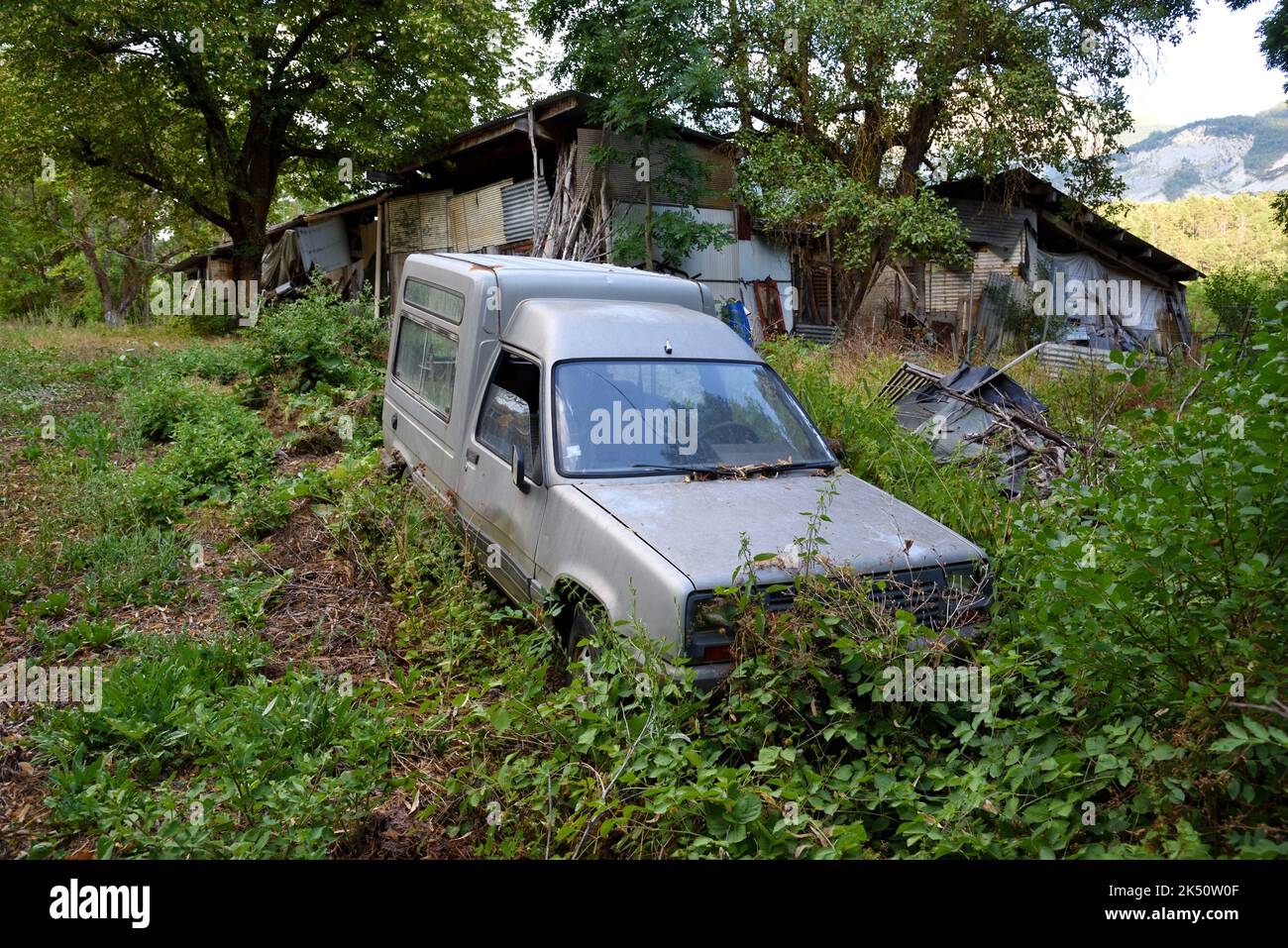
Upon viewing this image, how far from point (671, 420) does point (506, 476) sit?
1028 millimetres

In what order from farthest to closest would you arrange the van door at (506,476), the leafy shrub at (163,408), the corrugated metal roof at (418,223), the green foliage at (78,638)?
the corrugated metal roof at (418,223)
the leafy shrub at (163,408)
the van door at (506,476)
the green foliage at (78,638)

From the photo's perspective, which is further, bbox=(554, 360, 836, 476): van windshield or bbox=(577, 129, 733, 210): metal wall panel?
bbox=(577, 129, 733, 210): metal wall panel

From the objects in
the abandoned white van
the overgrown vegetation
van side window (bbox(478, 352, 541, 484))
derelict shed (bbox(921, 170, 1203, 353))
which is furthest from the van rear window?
derelict shed (bbox(921, 170, 1203, 353))

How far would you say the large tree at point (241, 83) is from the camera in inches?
743

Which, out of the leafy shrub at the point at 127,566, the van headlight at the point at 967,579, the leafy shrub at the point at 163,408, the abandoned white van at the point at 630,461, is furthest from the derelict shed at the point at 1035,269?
the leafy shrub at the point at 127,566

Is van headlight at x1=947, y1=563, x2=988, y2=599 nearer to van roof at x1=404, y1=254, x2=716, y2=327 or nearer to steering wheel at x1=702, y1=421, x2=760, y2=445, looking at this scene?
steering wheel at x1=702, y1=421, x2=760, y2=445

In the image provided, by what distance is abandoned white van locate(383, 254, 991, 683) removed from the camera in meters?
3.95

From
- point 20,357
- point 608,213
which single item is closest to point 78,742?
point 20,357

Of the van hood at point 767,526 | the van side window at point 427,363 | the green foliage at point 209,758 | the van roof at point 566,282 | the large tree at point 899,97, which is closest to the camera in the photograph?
the green foliage at point 209,758

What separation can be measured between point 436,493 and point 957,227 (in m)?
13.0

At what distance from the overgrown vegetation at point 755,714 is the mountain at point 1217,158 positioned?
4597 inches

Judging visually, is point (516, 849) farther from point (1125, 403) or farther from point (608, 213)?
point (608, 213)

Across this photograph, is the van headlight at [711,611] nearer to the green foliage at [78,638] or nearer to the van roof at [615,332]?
the van roof at [615,332]

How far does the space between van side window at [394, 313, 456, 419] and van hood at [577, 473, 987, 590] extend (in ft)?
7.52
